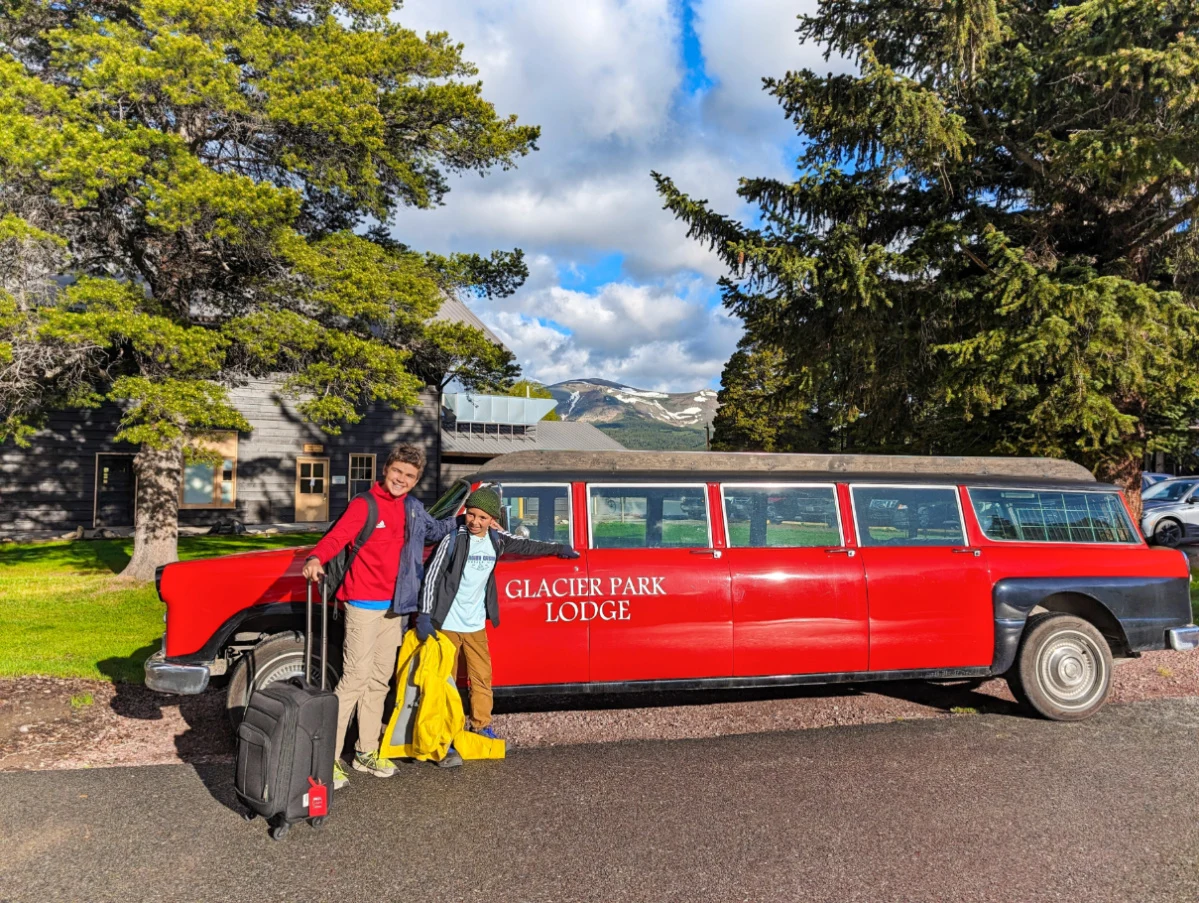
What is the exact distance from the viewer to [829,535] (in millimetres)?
6023

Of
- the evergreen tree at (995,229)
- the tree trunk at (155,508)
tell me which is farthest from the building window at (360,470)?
A: the evergreen tree at (995,229)

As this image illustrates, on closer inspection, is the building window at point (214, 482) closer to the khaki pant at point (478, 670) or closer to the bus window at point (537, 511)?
the bus window at point (537, 511)

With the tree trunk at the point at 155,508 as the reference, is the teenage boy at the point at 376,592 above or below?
below

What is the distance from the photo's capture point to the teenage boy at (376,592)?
187 inches

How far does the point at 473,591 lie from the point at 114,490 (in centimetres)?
2124

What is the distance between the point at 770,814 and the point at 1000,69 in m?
12.7

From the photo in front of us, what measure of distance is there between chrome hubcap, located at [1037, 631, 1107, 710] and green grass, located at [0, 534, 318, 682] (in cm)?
757

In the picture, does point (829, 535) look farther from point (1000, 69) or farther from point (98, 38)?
point (98, 38)

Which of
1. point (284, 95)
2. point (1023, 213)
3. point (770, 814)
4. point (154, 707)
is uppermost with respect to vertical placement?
point (284, 95)

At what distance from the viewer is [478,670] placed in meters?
5.22

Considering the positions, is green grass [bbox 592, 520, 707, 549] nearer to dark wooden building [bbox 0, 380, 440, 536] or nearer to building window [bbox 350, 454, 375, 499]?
dark wooden building [bbox 0, 380, 440, 536]

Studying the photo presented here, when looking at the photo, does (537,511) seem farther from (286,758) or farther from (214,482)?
(214,482)

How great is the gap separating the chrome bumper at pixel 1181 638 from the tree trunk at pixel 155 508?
1365 cm

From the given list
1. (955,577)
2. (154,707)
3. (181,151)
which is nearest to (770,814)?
(955,577)
